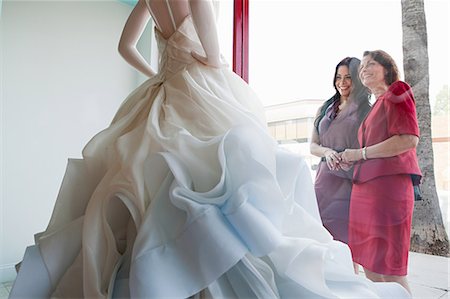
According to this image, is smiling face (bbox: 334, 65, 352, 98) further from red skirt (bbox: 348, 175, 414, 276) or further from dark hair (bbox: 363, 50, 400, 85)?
red skirt (bbox: 348, 175, 414, 276)

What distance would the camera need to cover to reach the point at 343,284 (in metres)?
0.73

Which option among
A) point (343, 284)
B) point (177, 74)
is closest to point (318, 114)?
point (177, 74)

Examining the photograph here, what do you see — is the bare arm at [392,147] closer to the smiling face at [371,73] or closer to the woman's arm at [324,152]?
the woman's arm at [324,152]

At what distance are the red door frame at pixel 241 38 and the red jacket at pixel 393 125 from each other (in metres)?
0.95

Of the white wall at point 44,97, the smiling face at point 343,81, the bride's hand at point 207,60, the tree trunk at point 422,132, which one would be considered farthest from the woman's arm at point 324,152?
the white wall at point 44,97

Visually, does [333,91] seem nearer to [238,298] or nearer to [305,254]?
[305,254]

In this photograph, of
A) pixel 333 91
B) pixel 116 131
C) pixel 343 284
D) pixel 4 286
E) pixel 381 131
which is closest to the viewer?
pixel 343 284

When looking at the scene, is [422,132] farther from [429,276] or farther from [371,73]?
[429,276]

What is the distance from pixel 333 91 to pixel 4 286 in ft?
6.70

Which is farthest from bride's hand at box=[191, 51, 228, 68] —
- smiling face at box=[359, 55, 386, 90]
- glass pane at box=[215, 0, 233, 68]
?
glass pane at box=[215, 0, 233, 68]

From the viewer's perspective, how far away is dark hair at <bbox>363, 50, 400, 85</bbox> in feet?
3.94

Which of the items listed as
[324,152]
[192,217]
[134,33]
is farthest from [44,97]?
[192,217]

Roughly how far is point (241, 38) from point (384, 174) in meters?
1.23

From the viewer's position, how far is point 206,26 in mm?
917
